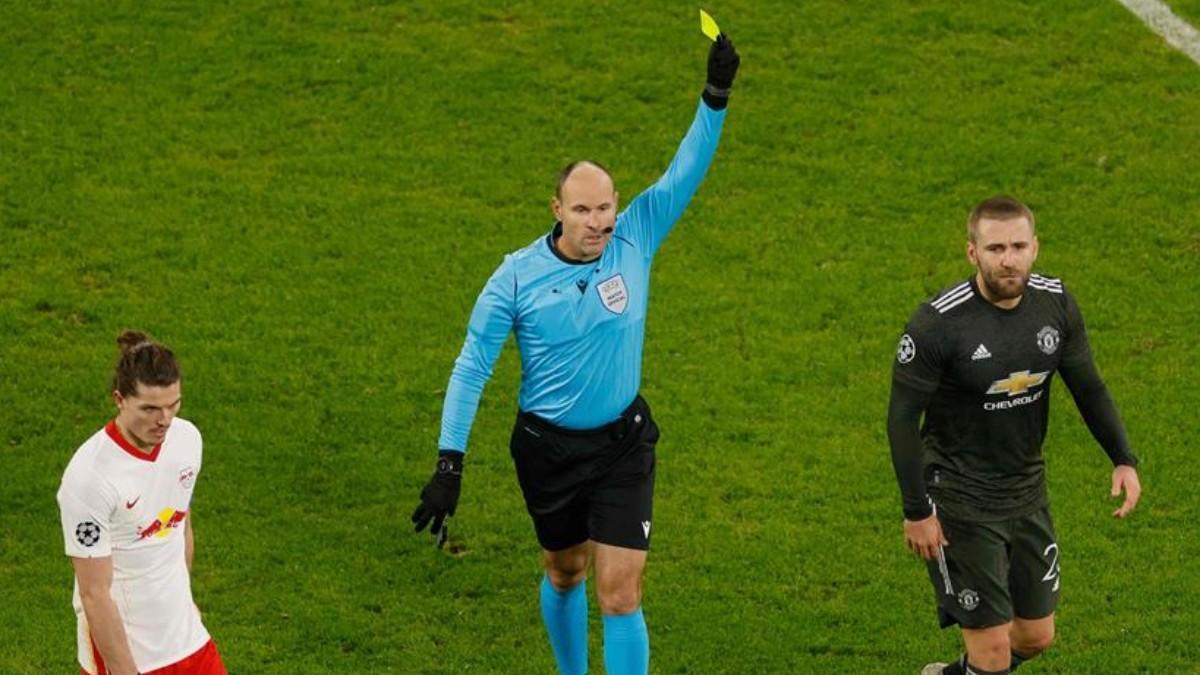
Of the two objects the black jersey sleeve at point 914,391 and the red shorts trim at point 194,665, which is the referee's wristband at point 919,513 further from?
the red shorts trim at point 194,665

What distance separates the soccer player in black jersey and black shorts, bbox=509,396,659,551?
1.38 m

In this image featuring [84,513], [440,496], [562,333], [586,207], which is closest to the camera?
[84,513]

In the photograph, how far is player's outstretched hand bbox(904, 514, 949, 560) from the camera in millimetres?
9469

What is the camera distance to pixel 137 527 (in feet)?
27.5

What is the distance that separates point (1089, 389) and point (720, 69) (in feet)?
7.50

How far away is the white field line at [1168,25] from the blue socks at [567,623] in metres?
9.03

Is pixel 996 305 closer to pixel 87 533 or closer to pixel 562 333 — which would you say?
pixel 562 333

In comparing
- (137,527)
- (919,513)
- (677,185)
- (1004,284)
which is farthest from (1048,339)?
(137,527)

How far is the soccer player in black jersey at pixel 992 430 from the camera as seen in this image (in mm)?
9328

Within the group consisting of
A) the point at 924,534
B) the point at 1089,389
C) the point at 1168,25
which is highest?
the point at 1168,25

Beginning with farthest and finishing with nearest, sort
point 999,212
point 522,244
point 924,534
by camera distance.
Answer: point 522,244, point 924,534, point 999,212

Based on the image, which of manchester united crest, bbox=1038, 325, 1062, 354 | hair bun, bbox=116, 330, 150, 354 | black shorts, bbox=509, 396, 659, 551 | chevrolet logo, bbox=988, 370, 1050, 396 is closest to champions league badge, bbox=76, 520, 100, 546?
hair bun, bbox=116, 330, 150, 354

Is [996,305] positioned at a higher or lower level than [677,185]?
lower

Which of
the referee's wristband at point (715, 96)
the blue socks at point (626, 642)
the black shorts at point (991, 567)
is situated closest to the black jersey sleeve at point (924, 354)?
the black shorts at point (991, 567)
